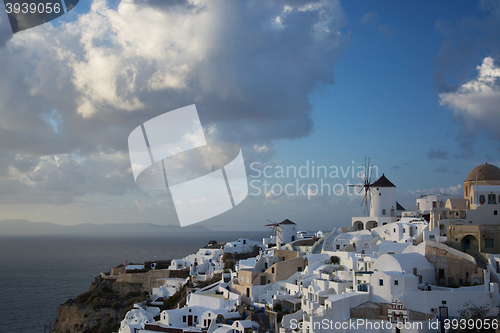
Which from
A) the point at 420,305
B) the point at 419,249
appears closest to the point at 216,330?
the point at 420,305

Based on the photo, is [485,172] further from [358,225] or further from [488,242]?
[358,225]

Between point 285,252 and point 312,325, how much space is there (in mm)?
12661

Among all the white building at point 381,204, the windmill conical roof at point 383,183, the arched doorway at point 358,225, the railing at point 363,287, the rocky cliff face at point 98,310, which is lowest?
the rocky cliff face at point 98,310

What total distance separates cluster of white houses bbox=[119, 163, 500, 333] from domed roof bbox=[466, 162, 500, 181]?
0.20 ft

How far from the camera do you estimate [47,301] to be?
51.0 metres

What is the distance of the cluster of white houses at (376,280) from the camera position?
64.2ft

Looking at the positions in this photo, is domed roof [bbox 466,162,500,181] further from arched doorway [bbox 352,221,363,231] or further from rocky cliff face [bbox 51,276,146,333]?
rocky cliff face [bbox 51,276,146,333]

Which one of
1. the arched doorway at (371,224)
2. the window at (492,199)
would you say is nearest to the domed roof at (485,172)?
the window at (492,199)

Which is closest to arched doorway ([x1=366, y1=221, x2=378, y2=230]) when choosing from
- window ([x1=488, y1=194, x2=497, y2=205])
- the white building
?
the white building

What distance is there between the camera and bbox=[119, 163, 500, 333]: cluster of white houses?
64.2 ft

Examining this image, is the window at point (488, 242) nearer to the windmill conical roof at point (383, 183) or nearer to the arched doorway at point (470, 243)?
the arched doorway at point (470, 243)

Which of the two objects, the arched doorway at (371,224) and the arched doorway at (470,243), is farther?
the arched doorway at (371,224)

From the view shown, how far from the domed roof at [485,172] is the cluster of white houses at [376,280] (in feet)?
0.20

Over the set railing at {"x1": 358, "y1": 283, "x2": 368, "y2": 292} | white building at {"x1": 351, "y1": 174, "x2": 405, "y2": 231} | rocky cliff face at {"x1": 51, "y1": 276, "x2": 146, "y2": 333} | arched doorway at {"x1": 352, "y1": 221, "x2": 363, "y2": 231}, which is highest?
white building at {"x1": 351, "y1": 174, "x2": 405, "y2": 231}
